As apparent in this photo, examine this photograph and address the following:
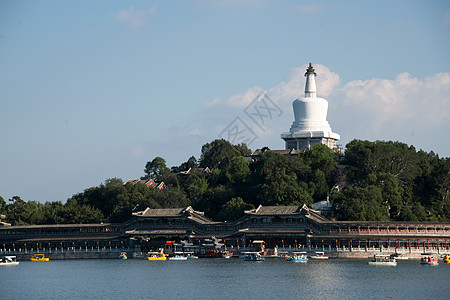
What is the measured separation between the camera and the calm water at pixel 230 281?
6350 centimetres

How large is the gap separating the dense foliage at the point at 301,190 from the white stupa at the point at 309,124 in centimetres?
858

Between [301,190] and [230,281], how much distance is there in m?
34.6

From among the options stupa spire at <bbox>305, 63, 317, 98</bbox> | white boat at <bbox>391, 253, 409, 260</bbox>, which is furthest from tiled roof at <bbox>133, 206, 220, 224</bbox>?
stupa spire at <bbox>305, 63, 317, 98</bbox>

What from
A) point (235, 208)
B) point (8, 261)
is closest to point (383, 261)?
point (235, 208)

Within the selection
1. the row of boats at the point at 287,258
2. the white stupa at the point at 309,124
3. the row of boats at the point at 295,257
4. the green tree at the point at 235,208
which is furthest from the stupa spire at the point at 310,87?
the row of boats at the point at 295,257

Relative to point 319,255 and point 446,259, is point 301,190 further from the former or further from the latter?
point 446,259

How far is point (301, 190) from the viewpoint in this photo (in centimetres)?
10388

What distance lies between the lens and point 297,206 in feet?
320

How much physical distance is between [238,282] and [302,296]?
30.0 feet

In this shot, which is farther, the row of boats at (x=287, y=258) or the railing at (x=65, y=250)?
the railing at (x=65, y=250)

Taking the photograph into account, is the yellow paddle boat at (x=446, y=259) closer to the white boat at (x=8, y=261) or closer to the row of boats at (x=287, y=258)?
the row of boats at (x=287, y=258)

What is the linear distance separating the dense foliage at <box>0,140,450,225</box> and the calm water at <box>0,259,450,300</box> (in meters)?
13.9

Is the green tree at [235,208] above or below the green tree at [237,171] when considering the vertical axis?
below

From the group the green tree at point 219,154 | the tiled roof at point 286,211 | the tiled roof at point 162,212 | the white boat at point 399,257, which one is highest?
the green tree at point 219,154
